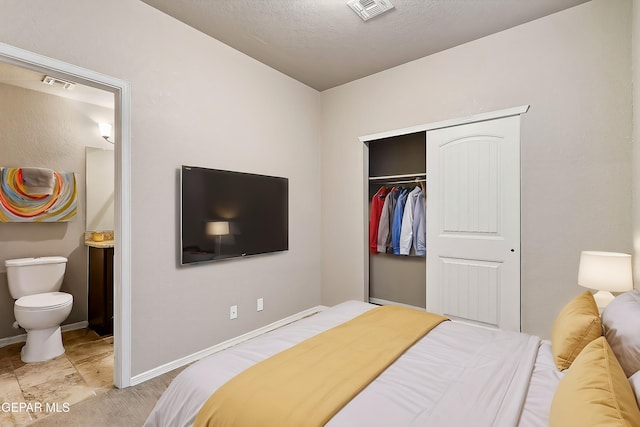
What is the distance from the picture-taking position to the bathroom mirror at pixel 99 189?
3449 mm

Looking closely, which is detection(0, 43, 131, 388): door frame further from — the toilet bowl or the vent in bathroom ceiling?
the vent in bathroom ceiling

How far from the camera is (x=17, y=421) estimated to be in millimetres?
1812

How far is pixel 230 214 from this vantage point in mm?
2807

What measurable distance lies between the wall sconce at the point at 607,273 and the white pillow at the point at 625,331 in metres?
0.64

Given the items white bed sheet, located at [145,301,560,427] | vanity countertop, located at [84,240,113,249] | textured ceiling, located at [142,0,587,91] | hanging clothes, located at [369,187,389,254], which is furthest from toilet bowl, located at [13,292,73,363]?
hanging clothes, located at [369,187,389,254]

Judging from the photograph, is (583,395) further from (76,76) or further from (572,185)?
(76,76)

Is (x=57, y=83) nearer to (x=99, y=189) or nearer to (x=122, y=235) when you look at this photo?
(x=99, y=189)

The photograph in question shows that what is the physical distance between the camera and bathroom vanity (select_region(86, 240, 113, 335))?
3039 millimetres

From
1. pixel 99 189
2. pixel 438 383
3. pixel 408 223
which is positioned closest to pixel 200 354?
pixel 438 383

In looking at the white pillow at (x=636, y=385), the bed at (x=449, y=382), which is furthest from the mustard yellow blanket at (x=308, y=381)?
the white pillow at (x=636, y=385)

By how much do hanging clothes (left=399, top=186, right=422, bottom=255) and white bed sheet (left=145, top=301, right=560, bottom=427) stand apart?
5.62 ft

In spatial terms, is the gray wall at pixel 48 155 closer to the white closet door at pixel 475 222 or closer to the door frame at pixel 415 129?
the door frame at pixel 415 129

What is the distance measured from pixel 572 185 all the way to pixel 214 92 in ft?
9.64

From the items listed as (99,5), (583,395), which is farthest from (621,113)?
(99,5)
